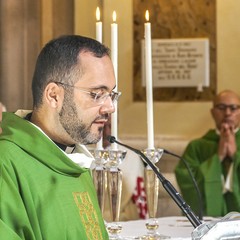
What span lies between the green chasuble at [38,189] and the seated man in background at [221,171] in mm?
3229

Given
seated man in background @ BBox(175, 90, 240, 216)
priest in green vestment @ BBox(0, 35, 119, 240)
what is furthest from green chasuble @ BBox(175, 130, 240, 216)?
priest in green vestment @ BBox(0, 35, 119, 240)

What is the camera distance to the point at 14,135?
277cm

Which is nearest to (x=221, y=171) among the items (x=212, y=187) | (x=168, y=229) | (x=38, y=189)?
(x=212, y=187)

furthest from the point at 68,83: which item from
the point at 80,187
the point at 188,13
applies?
the point at 188,13

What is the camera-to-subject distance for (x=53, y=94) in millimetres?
2875

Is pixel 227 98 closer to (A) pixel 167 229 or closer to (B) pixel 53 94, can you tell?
(A) pixel 167 229

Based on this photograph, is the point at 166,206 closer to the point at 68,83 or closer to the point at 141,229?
the point at 141,229

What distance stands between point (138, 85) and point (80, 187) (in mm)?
4809

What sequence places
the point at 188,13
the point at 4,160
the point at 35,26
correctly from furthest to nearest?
the point at 188,13 → the point at 35,26 → the point at 4,160

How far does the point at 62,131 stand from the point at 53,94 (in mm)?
114

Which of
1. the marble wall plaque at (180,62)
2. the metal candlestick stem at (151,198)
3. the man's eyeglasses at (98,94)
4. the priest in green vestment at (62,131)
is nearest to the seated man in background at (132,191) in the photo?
the marble wall plaque at (180,62)

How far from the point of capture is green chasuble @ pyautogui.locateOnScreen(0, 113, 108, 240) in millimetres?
2604

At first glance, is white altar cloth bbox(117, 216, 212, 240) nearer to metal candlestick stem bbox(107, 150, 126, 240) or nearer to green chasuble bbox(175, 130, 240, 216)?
metal candlestick stem bbox(107, 150, 126, 240)

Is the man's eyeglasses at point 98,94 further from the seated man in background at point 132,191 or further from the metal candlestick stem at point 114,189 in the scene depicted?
the seated man in background at point 132,191
